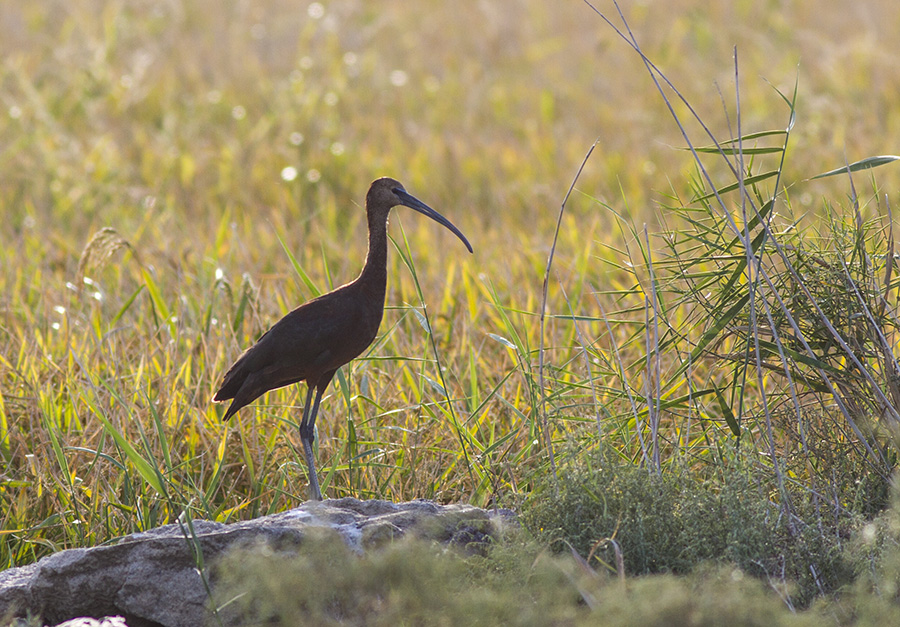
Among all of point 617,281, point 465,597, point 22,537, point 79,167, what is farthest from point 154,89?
point 465,597

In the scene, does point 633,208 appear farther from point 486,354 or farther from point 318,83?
point 318,83

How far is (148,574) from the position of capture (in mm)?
2436

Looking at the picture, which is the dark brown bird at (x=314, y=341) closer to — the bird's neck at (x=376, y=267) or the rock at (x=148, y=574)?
the bird's neck at (x=376, y=267)

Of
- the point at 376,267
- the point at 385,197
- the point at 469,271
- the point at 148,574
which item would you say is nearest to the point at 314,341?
the point at 376,267

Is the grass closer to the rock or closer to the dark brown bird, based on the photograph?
the dark brown bird

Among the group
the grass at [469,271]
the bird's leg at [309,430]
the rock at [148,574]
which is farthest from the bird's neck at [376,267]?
the rock at [148,574]

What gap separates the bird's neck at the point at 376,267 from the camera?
3127 millimetres

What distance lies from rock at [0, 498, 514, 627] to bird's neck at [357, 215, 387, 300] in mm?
838

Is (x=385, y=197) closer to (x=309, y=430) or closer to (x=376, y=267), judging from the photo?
(x=376, y=267)

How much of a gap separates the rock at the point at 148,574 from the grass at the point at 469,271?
34cm

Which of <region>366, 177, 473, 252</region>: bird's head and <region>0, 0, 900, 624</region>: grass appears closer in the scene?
<region>0, 0, 900, 624</region>: grass

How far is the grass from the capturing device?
294 cm

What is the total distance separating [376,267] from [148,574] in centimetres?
114

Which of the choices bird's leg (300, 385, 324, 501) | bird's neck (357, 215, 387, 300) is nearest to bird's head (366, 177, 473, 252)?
bird's neck (357, 215, 387, 300)
